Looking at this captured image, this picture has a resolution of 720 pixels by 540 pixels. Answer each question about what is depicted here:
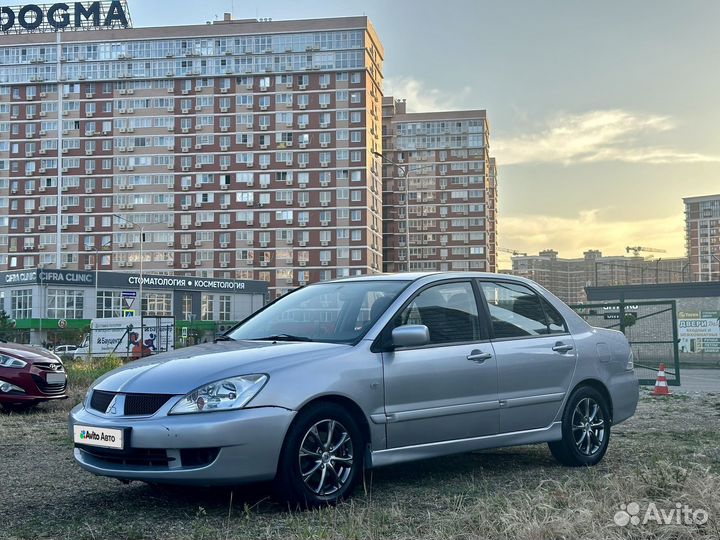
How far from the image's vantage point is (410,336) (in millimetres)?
5773

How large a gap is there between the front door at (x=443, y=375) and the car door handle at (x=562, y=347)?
765 millimetres

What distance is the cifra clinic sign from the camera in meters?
105

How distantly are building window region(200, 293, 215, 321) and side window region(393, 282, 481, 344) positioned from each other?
8493 centimetres

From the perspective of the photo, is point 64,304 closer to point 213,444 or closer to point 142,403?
point 142,403

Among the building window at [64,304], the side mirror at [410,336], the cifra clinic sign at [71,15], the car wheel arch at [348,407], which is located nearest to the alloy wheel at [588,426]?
the side mirror at [410,336]

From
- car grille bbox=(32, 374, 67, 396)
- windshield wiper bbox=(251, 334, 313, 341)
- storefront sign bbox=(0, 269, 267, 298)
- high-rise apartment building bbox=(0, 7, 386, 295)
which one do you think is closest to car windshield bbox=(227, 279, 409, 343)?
windshield wiper bbox=(251, 334, 313, 341)

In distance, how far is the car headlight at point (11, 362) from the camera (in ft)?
38.1

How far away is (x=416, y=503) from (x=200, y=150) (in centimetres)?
10231

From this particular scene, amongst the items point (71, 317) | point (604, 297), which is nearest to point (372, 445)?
point (604, 297)

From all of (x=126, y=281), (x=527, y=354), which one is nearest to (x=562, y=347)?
(x=527, y=354)

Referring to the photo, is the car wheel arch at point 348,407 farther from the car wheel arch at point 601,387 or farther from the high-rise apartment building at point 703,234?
the high-rise apartment building at point 703,234

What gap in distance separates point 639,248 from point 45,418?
454ft

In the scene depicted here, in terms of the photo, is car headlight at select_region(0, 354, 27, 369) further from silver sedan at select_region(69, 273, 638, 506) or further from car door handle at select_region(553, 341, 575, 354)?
car door handle at select_region(553, 341, 575, 354)

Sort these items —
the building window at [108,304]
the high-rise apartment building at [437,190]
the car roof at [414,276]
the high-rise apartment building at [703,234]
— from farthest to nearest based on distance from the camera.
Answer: the high-rise apartment building at [703,234]
the high-rise apartment building at [437,190]
the building window at [108,304]
the car roof at [414,276]
